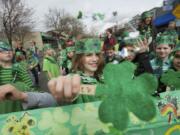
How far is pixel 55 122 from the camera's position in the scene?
156cm

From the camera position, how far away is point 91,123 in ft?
5.24

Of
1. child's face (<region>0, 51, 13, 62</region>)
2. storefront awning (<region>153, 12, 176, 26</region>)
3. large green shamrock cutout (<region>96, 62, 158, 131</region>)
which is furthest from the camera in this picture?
storefront awning (<region>153, 12, 176, 26</region>)

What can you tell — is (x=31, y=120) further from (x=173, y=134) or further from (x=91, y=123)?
(x=173, y=134)

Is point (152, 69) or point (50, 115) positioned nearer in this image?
point (50, 115)

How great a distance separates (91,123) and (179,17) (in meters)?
4.18

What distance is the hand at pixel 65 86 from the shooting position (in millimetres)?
1483

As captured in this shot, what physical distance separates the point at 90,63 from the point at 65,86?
167 cm

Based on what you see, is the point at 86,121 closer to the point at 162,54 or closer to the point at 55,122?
the point at 55,122

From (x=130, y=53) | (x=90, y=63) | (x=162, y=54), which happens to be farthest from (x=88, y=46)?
(x=162, y=54)

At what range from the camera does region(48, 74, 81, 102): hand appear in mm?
1483

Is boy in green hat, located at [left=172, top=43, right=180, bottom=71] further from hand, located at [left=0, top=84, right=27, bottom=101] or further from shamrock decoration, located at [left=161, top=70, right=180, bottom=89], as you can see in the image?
hand, located at [left=0, top=84, right=27, bottom=101]

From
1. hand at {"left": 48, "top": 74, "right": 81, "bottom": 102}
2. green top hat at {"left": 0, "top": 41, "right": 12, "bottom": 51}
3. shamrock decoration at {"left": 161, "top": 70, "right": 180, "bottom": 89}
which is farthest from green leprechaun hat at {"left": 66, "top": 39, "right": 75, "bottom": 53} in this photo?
hand at {"left": 48, "top": 74, "right": 81, "bottom": 102}

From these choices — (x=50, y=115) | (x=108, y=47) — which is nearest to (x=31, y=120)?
(x=50, y=115)

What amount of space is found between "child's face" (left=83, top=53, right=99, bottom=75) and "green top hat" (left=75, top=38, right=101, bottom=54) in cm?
5
